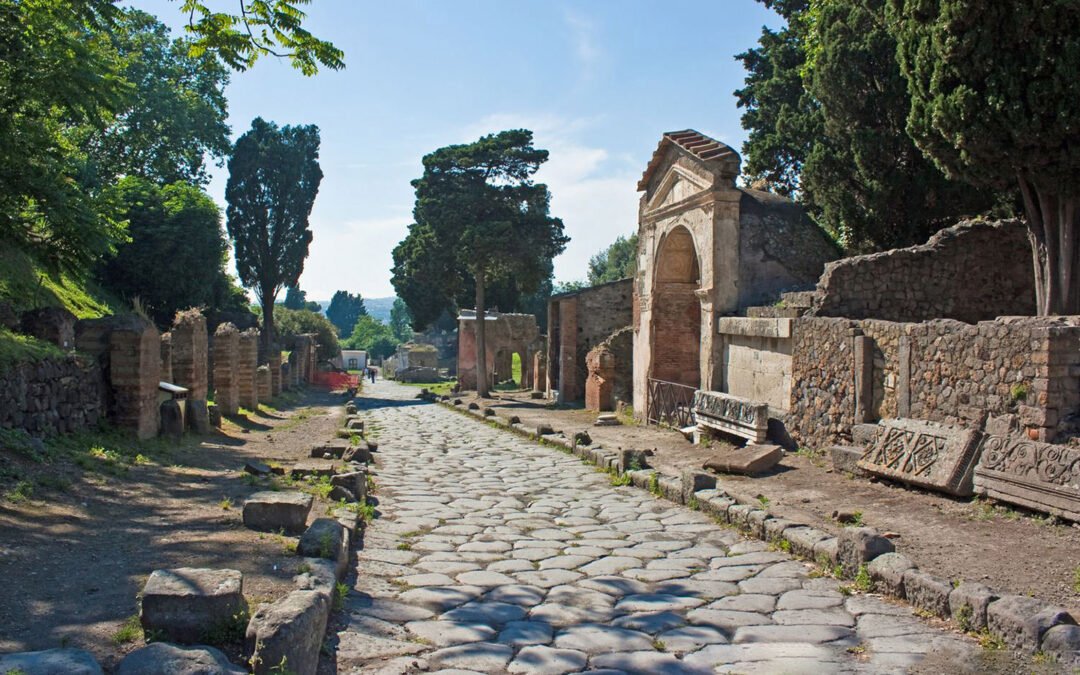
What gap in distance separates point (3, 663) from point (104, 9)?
8.23 metres

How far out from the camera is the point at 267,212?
4159cm

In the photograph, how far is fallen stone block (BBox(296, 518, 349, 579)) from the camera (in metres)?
5.45

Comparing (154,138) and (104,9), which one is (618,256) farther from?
(104,9)

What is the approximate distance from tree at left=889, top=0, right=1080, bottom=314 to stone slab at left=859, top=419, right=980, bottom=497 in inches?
159

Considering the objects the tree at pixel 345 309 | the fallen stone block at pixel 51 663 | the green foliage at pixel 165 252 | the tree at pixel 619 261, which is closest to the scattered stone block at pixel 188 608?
the fallen stone block at pixel 51 663

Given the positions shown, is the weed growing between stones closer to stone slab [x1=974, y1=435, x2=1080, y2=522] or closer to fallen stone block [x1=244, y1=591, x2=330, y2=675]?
fallen stone block [x1=244, y1=591, x2=330, y2=675]

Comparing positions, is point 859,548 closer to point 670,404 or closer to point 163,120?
point 670,404

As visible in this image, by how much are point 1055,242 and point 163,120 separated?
28.9 meters

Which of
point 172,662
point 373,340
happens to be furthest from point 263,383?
point 373,340

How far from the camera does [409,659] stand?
4.27 metres

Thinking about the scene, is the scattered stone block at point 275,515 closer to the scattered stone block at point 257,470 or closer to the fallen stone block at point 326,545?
the fallen stone block at point 326,545

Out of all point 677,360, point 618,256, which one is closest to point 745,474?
point 677,360

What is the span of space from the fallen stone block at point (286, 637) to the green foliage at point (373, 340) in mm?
94346

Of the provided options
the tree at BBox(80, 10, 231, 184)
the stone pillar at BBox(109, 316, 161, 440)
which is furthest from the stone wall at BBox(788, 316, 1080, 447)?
the tree at BBox(80, 10, 231, 184)
